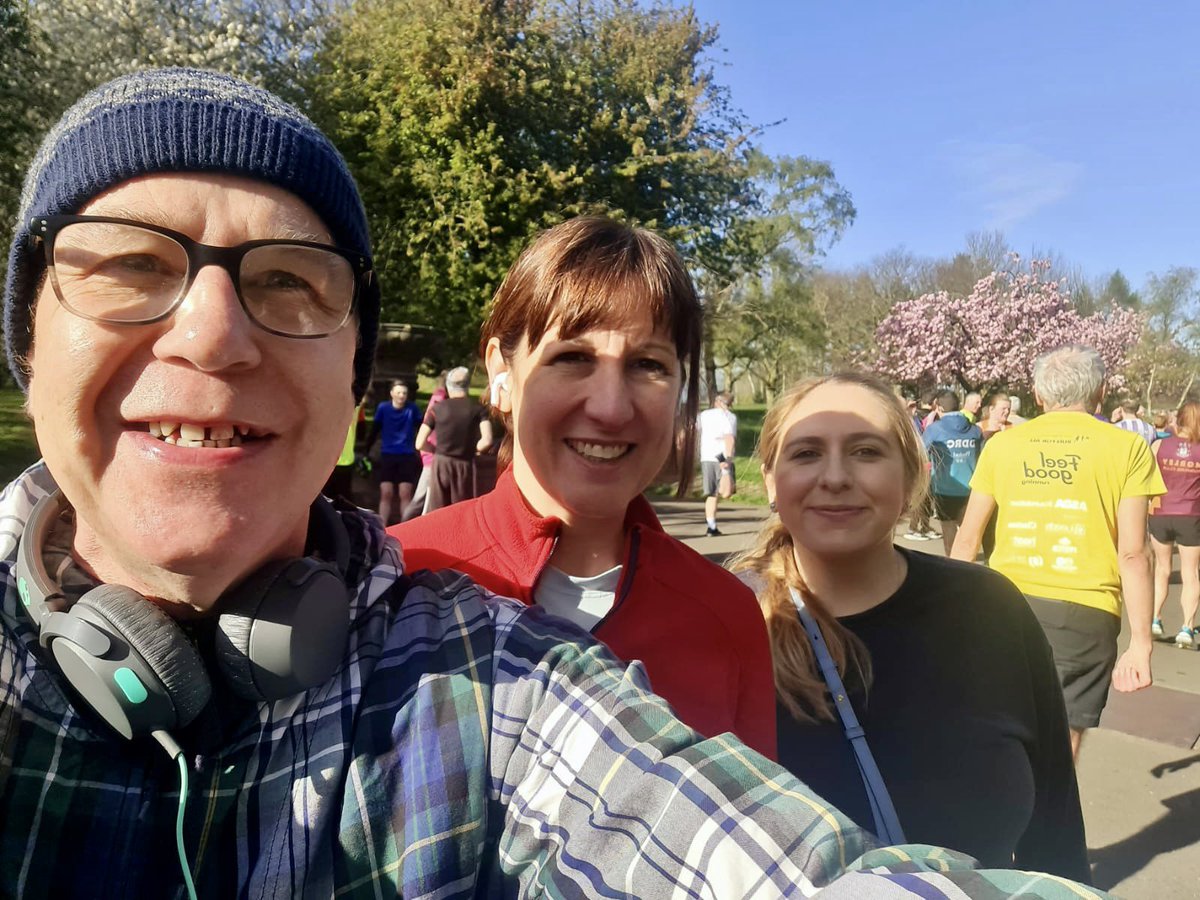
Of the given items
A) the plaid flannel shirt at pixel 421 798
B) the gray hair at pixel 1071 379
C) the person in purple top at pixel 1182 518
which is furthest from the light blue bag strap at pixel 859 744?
the person in purple top at pixel 1182 518

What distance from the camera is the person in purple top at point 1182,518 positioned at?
671 cm

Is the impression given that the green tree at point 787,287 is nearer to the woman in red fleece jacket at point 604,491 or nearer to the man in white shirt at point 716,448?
the man in white shirt at point 716,448

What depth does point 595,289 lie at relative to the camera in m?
1.62

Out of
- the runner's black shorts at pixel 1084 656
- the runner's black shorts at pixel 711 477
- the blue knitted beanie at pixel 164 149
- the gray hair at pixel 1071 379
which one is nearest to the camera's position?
the blue knitted beanie at pixel 164 149

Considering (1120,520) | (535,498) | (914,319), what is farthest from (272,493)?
(914,319)

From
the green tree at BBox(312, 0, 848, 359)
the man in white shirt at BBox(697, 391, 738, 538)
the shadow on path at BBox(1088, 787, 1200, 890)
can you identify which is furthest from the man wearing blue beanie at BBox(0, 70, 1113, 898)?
the green tree at BBox(312, 0, 848, 359)

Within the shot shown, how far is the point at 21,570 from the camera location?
1013 millimetres

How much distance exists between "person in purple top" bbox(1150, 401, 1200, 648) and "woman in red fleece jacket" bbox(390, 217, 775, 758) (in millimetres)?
6771

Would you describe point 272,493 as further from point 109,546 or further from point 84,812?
point 84,812

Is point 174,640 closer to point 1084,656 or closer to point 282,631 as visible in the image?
point 282,631

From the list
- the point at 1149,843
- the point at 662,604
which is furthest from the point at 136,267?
the point at 1149,843

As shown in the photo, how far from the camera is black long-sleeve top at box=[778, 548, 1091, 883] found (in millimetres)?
1906

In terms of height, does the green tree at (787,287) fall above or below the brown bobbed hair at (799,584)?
above

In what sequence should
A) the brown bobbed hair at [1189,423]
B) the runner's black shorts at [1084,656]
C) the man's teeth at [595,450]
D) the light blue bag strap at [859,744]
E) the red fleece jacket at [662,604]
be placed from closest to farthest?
the red fleece jacket at [662,604] < the man's teeth at [595,450] < the light blue bag strap at [859,744] < the runner's black shorts at [1084,656] < the brown bobbed hair at [1189,423]
